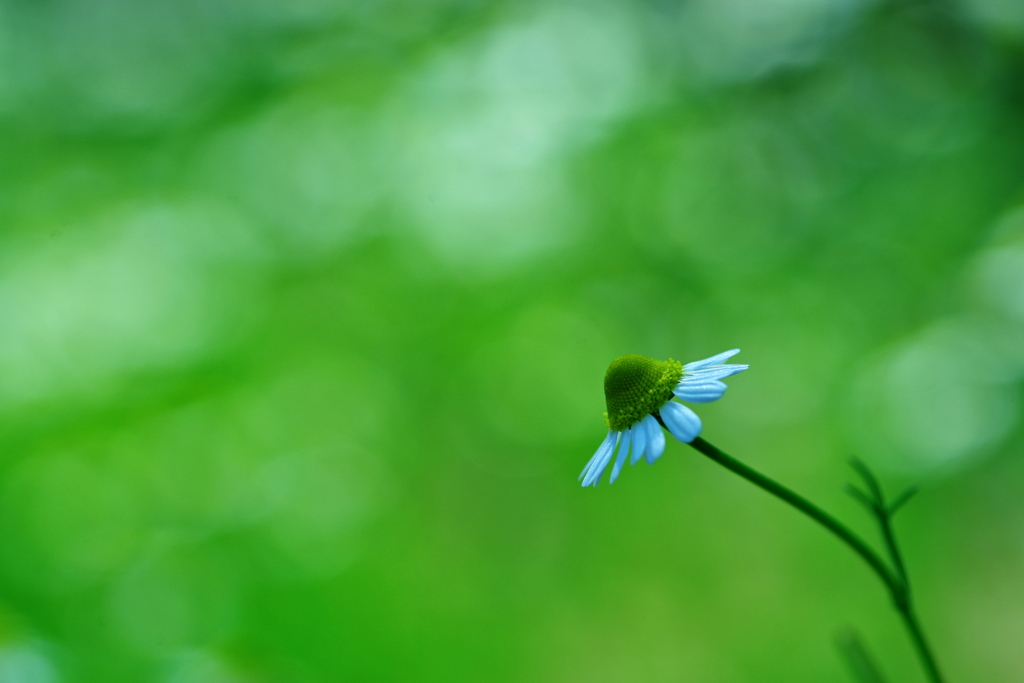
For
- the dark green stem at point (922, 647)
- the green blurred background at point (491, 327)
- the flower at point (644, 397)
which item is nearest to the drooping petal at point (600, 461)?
the flower at point (644, 397)

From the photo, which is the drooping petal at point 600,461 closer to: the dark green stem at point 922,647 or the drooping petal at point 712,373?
the drooping petal at point 712,373

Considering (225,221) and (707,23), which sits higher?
(707,23)

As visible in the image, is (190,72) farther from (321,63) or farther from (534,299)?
(534,299)

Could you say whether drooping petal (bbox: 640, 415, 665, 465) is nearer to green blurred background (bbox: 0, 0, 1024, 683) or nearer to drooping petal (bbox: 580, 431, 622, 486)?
drooping petal (bbox: 580, 431, 622, 486)

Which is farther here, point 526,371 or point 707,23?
point 707,23

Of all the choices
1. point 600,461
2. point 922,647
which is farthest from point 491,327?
point 922,647

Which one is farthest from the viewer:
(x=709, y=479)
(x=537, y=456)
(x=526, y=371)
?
(x=526, y=371)

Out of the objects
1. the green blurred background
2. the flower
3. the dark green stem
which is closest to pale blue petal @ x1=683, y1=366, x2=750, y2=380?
the flower

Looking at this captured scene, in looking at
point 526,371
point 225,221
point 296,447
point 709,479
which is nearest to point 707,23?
point 526,371
